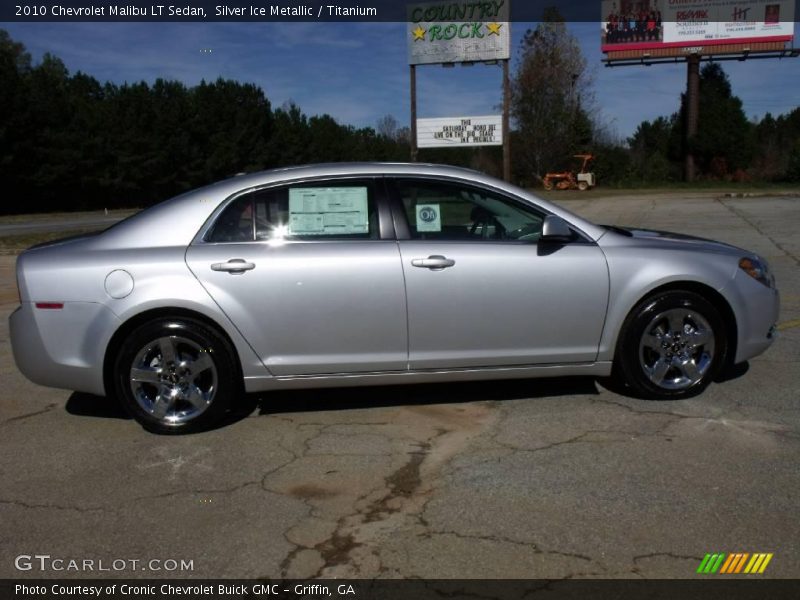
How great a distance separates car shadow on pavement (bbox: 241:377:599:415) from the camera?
520 centimetres

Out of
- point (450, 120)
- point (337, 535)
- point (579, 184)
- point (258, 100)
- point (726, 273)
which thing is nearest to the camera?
point (337, 535)

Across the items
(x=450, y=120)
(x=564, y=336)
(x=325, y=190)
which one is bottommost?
(x=564, y=336)

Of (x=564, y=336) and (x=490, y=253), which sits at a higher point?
(x=490, y=253)

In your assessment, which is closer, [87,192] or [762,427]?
[762,427]

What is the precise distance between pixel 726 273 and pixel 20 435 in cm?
458

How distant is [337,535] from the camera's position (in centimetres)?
340

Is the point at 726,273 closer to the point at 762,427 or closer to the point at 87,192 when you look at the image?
the point at 762,427

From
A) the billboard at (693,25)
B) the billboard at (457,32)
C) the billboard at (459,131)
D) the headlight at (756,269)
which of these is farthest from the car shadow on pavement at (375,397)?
the billboard at (693,25)

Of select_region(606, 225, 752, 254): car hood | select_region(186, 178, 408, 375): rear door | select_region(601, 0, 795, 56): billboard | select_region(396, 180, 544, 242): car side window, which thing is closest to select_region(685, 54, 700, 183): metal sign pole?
select_region(601, 0, 795, 56): billboard

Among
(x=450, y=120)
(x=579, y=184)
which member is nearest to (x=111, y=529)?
(x=450, y=120)

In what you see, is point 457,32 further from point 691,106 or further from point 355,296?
point 355,296

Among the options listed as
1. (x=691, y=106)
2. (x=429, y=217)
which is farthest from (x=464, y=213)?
(x=691, y=106)

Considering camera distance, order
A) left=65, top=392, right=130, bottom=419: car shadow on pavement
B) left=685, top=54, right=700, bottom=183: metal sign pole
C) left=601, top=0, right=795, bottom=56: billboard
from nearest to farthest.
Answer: left=65, top=392, right=130, bottom=419: car shadow on pavement → left=601, top=0, right=795, bottom=56: billboard → left=685, top=54, right=700, bottom=183: metal sign pole

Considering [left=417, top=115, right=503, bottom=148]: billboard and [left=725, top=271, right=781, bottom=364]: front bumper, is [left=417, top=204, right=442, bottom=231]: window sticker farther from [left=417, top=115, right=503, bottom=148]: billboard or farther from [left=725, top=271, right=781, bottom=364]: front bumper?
[left=417, top=115, right=503, bottom=148]: billboard
